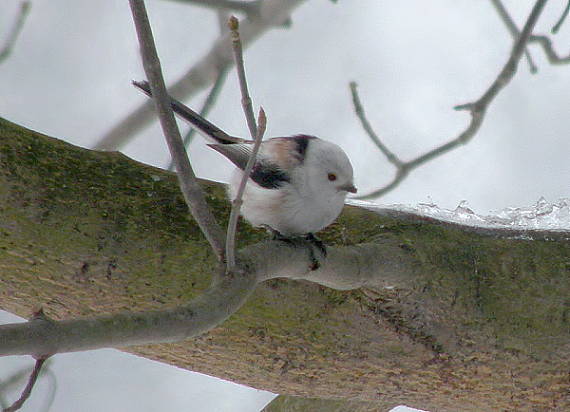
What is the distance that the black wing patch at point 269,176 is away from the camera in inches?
57.6

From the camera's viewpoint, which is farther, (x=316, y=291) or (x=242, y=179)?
(x=316, y=291)

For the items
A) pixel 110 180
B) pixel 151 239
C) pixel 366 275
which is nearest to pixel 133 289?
pixel 151 239

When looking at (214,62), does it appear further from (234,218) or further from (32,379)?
(32,379)

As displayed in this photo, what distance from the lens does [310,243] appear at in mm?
1324

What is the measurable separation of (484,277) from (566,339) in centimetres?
22

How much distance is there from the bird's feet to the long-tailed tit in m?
0.01

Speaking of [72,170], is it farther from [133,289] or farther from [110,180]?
[133,289]

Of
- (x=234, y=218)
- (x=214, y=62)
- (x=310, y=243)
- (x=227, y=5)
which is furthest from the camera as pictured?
(x=214, y=62)

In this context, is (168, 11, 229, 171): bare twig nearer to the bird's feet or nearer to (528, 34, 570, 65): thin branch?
the bird's feet

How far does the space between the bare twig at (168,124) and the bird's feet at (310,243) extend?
9.0 inches

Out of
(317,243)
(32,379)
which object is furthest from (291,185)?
(32,379)

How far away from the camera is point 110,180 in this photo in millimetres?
1374

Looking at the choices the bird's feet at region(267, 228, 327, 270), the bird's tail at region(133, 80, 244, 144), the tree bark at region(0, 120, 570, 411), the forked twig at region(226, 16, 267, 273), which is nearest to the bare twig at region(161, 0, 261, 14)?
the bird's tail at region(133, 80, 244, 144)

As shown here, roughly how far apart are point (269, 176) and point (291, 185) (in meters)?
0.05
